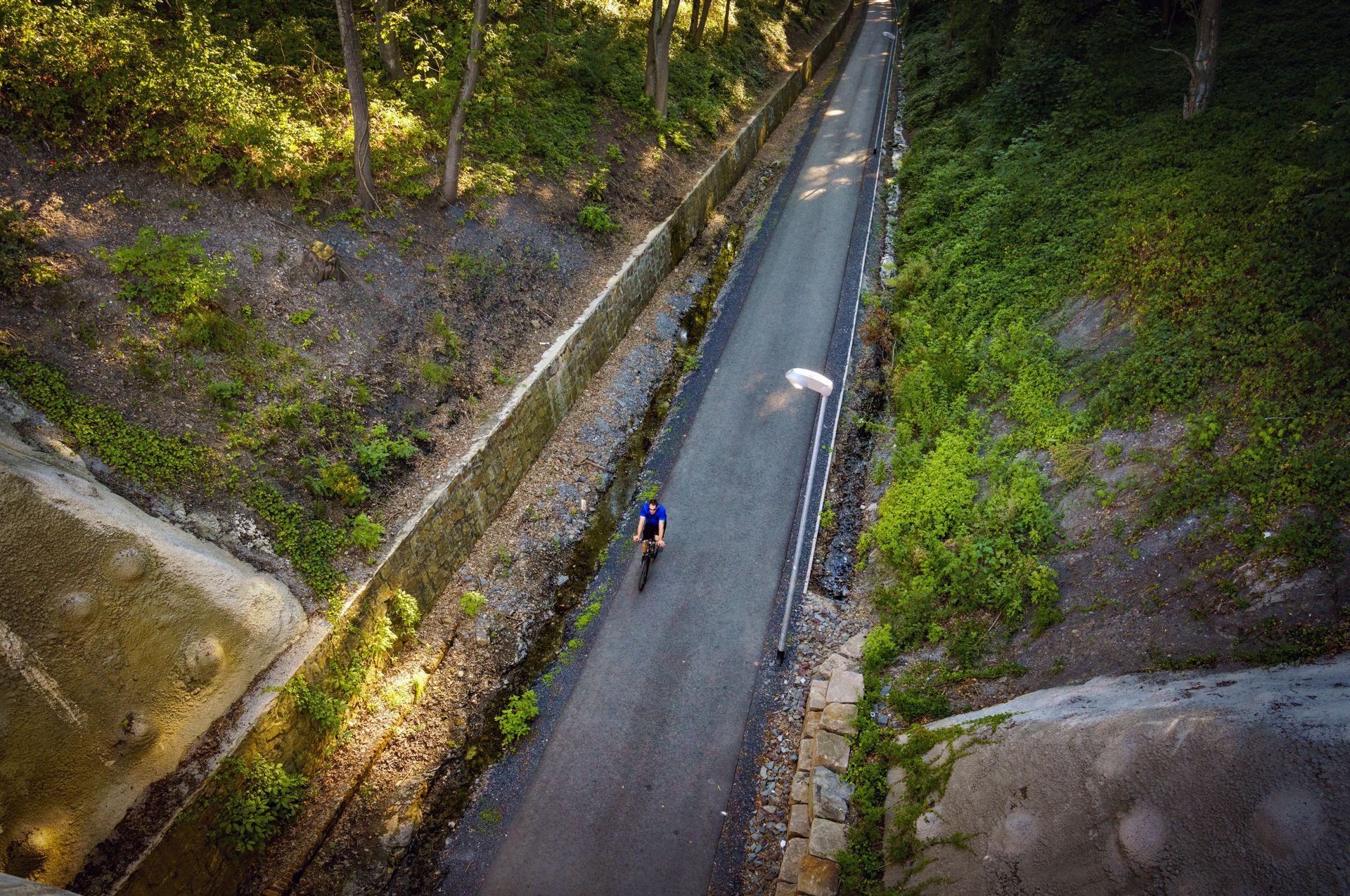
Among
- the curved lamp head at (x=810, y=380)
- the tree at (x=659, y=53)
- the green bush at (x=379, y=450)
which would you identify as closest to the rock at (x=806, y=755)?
the curved lamp head at (x=810, y=380)

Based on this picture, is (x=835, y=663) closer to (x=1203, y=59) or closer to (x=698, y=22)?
(x=1203, y=59)

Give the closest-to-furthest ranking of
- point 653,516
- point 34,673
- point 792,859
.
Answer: point 34,673 < point 792,859 < point 653,516

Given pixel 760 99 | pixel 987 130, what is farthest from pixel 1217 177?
pixel 760 99

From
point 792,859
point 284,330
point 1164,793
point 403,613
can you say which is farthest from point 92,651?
point 1164,793

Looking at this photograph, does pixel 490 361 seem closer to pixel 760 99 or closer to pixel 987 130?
pixel 987 130

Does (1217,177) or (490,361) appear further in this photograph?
(490,361)

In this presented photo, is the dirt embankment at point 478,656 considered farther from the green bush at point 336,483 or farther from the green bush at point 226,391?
the green bush at point 226,391
